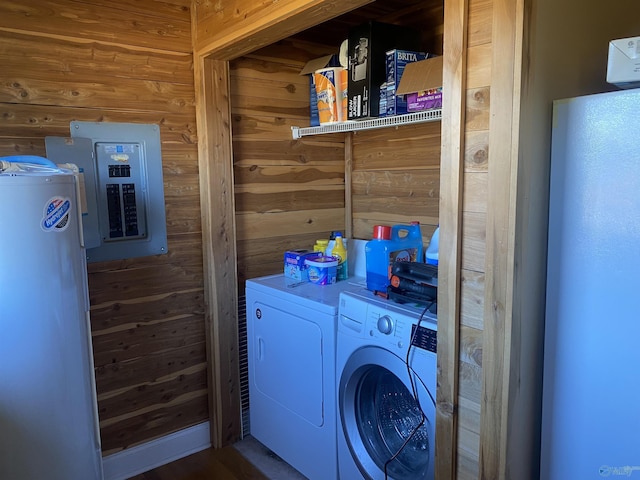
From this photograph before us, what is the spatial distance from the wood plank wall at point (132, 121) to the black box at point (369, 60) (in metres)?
0.79

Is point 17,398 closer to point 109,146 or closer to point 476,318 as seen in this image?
point 109,146

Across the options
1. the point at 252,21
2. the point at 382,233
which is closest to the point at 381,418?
the point at 382,233

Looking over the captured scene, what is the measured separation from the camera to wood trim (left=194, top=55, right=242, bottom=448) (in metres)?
2.31

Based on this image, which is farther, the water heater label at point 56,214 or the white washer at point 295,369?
the white washer at point 295,369

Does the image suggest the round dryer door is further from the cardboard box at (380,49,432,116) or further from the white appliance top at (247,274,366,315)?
the cardboard box at (380,49,432,116)

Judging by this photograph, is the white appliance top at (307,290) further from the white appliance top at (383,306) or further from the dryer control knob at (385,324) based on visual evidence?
the dryer control knob at (385,324)

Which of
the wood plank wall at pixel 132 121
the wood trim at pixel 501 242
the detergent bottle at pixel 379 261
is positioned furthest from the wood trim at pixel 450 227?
the wood plank wall at pixel 132 121

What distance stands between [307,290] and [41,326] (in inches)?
42.1

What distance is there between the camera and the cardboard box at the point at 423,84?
1755mm

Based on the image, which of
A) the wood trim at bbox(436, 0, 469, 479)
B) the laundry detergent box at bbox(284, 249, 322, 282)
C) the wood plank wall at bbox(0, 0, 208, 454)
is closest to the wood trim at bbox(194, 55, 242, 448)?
the wood plank wall at bbox(0, 0, 208, 454)

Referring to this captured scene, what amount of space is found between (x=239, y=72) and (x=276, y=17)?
73 centimetres

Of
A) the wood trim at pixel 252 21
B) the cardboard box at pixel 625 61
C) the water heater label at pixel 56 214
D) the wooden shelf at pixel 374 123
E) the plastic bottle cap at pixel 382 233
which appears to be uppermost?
the wood trim at pixel 252 21

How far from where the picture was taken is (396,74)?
1.95 meters

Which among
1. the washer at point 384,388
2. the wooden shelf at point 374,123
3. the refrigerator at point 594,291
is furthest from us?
the wooden shelf at point 374,123
